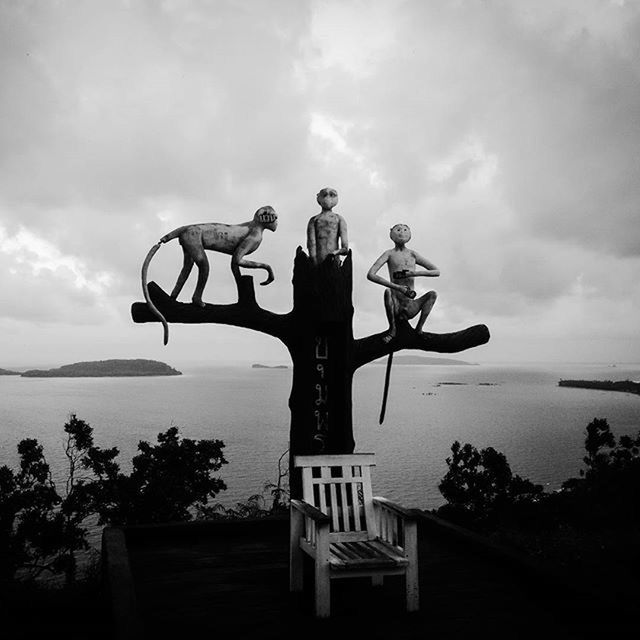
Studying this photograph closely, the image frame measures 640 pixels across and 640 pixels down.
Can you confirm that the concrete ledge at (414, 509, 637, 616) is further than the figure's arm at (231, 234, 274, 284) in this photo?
No

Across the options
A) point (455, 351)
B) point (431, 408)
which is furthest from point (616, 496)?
point (431, 408)

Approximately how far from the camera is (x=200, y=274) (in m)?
5.28

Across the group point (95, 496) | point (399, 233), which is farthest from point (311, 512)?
point (95, 496)

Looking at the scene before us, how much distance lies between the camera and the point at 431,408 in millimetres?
56125

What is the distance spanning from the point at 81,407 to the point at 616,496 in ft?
159

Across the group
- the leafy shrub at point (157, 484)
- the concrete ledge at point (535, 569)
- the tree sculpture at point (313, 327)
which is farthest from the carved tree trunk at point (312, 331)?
the leafy shrub at point (157, 484)

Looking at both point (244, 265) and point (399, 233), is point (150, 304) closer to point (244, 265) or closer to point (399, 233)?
point (244, 265)

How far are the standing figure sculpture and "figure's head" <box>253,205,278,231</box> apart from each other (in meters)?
0.34

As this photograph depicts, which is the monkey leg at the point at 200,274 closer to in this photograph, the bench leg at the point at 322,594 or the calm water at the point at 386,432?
the bench leg at the point at 322,594

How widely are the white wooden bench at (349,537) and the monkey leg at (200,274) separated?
186 centimetres

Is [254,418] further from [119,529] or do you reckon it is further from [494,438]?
[119,529]

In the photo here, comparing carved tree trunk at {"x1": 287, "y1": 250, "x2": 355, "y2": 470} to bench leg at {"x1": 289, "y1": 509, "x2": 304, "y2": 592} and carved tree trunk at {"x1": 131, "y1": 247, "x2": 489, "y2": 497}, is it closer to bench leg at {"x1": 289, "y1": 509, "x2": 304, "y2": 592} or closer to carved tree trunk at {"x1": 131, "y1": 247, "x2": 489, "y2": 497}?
carved tree trunk at {"x1": 131, "y1": 247, "x2": 489, "y2": 497}

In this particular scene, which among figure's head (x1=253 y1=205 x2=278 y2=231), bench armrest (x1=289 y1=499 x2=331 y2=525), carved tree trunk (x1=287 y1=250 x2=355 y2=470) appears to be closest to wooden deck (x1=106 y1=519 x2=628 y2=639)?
bench armrest (x1=289 y1=499 x2=331 y2=525)

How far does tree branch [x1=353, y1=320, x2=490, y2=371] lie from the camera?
558 cm
